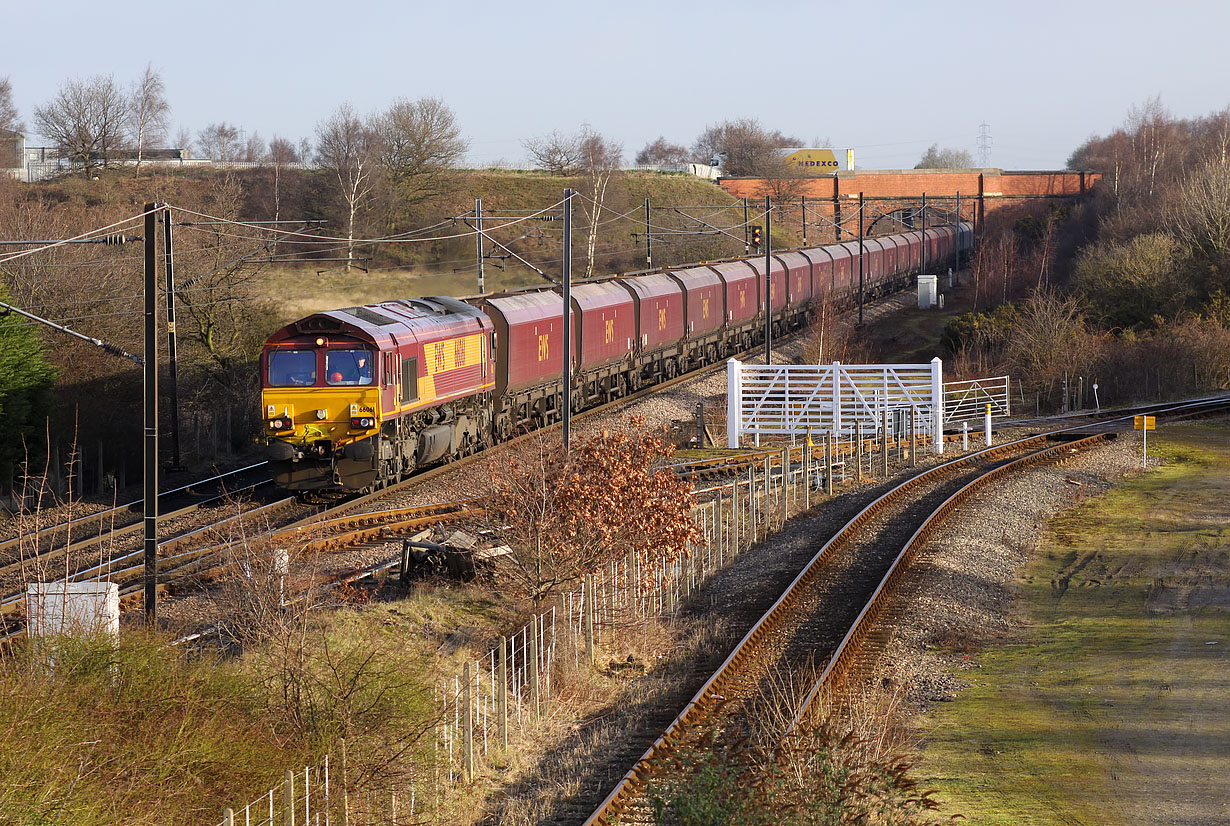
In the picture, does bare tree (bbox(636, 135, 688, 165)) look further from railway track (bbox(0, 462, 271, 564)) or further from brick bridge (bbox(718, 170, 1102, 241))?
railway track (bbox(0, 462, 271, 564))

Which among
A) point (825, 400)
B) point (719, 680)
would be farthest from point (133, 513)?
point (825, 400)

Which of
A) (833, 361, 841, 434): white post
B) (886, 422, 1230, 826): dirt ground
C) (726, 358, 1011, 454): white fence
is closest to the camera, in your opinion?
(886, 422, 1230, 826): dirt ground

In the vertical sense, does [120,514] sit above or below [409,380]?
below

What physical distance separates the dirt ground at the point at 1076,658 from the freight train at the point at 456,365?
34.0 ft

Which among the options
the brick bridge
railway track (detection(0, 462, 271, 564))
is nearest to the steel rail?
railway track (detection(0, 462, 271, 564))

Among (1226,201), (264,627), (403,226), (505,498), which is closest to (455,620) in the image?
(505,498)

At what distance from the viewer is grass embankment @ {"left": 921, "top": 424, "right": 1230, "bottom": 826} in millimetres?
10586

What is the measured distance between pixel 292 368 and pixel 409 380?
221 centimetres

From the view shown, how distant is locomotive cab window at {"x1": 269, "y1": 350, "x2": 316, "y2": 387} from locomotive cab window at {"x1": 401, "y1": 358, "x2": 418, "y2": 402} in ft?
5.48

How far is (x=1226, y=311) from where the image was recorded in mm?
45188

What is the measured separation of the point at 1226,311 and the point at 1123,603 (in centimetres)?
3165

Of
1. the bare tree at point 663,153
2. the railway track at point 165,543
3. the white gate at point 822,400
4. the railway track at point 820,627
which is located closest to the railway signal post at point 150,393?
the railway track at point 165,543

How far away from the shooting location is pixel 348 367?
23.2 metres

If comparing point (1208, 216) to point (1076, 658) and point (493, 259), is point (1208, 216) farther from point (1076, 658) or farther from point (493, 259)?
point (1076, 658)
